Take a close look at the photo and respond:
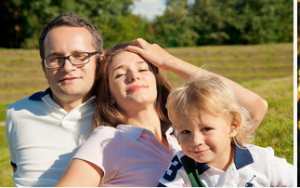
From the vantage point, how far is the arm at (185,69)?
6.79 ft

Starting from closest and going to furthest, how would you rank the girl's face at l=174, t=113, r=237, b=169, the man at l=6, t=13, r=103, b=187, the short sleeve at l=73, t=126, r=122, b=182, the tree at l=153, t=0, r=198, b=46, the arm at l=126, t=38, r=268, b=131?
1. the girl's face at l=174, t=113, r=237, b=169
2. the short sleeve at l=73, t=126, r=122, b=182
3. the arm at l=126, t=38, r=268, b=131
4. the man at l=6, t=13, r=103, b=187
5. the tree at l=153, t=0, r=198, b=46

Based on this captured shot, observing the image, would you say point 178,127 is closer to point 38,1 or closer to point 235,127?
point 235,127

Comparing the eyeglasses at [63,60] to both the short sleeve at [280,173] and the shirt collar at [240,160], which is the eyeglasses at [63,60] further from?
the short sleeve at [280,173]

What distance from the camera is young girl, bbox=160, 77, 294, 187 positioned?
1.65 meters

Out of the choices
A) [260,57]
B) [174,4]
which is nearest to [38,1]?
[174,4]

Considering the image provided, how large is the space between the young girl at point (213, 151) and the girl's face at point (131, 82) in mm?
392

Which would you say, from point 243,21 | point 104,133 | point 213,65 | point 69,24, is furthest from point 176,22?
point 104,133

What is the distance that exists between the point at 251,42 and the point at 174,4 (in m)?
5.73

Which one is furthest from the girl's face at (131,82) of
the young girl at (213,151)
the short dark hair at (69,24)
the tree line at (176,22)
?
the tree line at (176,22)

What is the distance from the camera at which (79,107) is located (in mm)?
2285

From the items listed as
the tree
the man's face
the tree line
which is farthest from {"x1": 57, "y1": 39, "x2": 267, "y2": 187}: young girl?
the tree

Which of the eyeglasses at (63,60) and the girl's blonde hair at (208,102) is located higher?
the eyeglasses at (63,60)

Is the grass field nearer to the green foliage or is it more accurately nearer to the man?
the green foliage

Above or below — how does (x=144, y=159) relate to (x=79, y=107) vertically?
below
